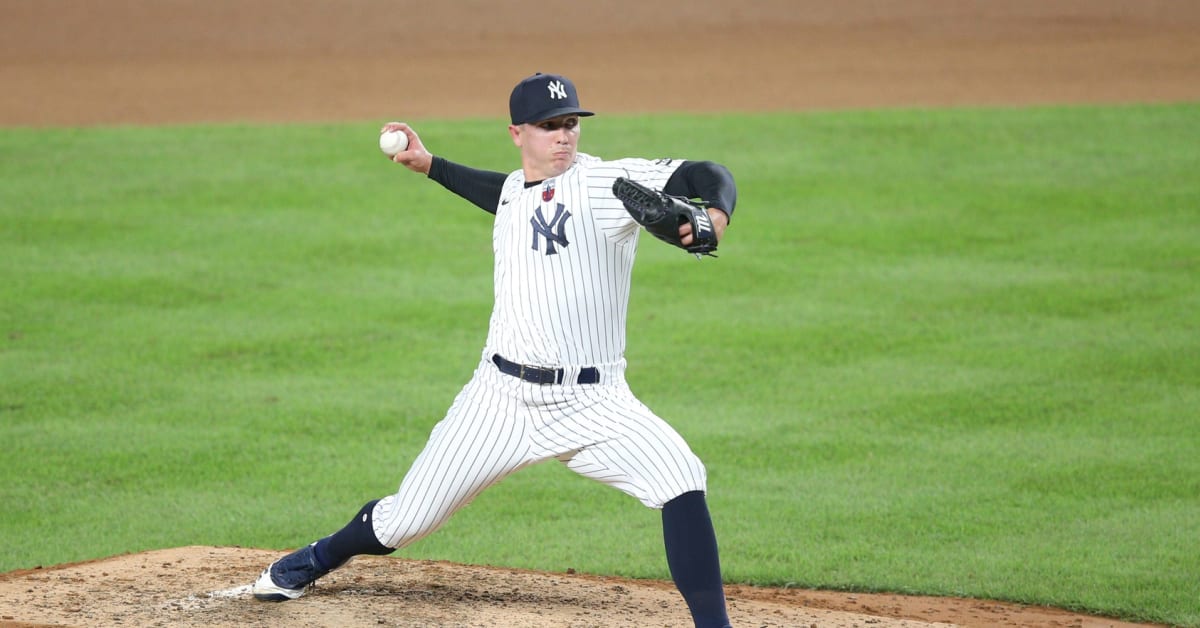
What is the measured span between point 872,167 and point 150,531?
29.7 ft

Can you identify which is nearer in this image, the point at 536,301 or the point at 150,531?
the point at 536,301

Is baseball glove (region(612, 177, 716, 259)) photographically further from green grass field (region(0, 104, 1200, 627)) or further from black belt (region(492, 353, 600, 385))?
green grass field (region(0, 104, 1200, 627))

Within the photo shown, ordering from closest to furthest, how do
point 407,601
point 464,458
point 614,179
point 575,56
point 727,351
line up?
point 614,179, point 464,458, point 407,601, point 727,351, point 575,56

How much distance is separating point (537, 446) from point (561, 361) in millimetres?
254

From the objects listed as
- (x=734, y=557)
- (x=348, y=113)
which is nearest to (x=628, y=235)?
(x=734, y=557)

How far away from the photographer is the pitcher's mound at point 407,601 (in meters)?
4.46

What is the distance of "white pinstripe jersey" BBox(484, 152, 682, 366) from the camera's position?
4.18m

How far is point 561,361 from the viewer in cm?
422

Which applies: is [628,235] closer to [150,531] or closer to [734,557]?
[734,557]

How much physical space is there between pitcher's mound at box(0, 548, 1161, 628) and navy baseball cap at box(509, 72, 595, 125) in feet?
4.97

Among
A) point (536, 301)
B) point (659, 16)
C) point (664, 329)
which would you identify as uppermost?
point (659, 16)

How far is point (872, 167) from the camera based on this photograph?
13.8 metres

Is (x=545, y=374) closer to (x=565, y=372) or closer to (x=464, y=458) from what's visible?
(x=565, y=372)

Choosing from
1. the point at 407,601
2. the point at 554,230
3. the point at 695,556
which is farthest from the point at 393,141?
the point at 695,556
